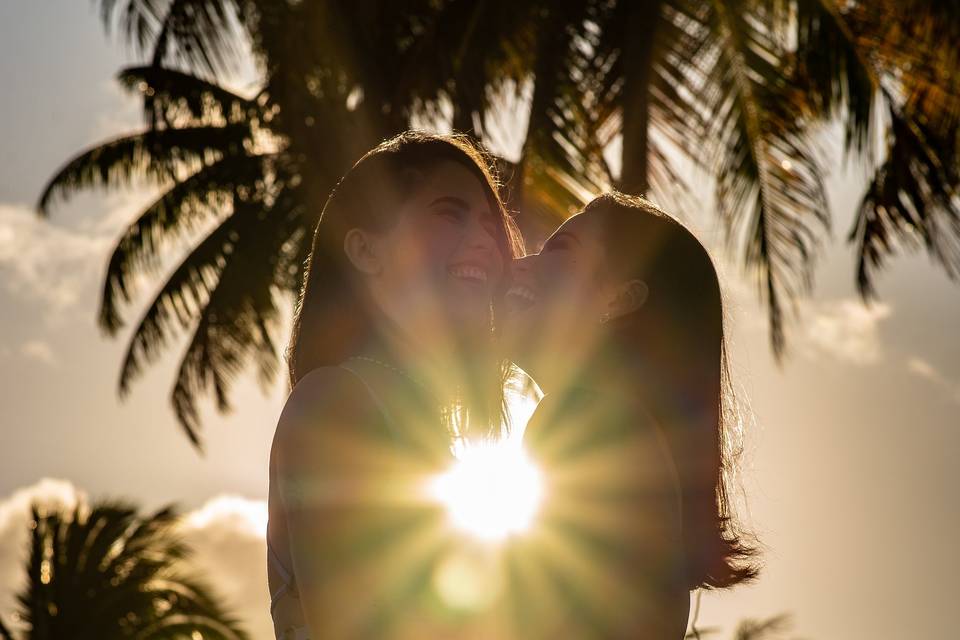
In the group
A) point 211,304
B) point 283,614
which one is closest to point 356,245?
point 283,614

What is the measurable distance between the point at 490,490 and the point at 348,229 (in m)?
0.55

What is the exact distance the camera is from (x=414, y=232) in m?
2.01

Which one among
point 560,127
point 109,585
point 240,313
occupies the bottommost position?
point 109,585

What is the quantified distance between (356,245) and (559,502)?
61cm

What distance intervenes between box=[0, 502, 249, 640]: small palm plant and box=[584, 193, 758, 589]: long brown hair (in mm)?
14060

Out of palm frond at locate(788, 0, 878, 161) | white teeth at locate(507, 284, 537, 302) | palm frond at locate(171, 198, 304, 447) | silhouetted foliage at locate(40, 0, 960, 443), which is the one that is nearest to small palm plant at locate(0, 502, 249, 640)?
palm frond at locate(171, 198, 304, 447)

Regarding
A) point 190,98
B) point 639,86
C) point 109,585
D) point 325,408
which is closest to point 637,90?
point 639,86

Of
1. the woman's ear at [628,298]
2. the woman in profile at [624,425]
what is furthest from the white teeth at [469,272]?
the woman's ear at [628,298]

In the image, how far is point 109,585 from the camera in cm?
1552

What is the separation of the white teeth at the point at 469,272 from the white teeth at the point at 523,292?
13.3 inches

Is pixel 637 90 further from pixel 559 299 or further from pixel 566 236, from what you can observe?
pixel 559 299

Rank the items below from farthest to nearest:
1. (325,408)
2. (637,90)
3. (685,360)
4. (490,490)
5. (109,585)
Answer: (109,585) < (637,90) < (685,360) < (490,490) < (325,408)

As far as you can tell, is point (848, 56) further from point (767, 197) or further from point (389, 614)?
point (389, 614)

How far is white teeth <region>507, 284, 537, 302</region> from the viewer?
243 centimetres
